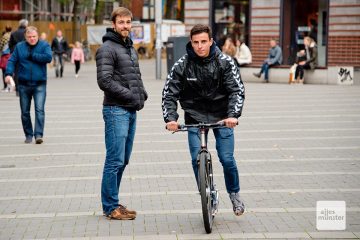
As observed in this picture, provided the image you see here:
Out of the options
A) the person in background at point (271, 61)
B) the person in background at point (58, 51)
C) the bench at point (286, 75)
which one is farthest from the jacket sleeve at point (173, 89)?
the person in background at point (58, 51)

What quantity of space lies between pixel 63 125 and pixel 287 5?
56.9 feet

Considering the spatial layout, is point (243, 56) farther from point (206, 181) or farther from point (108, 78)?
point (206, 181)

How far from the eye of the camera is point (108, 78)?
7281 millimetres

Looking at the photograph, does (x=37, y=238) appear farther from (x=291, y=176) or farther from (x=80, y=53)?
(x=80, y=53)

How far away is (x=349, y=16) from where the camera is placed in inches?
1163

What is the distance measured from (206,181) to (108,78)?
131 cm

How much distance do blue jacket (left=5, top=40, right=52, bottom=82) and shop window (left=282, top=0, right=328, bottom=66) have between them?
749 inches

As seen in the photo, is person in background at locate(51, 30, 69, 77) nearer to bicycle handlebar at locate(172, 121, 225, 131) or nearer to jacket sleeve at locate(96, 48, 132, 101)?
jacket sleeve at locate(96, 48, 132, 101)

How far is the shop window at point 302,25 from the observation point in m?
30.5

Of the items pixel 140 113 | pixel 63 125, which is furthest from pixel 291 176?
pixel 140 113

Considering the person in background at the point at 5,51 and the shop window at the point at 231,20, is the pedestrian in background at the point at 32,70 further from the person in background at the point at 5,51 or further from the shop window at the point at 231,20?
the shop window at the point at 231,20

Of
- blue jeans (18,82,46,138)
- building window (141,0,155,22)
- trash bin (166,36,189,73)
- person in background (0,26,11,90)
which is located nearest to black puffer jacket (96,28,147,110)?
blue jeans (18,82,46,138)

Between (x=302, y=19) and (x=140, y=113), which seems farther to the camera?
(x=302, y=19)

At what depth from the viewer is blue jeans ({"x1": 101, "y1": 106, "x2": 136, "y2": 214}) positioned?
24.2 feet
